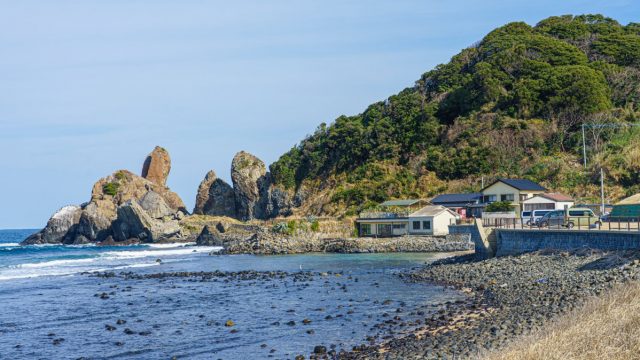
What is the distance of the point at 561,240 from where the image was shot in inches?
1475

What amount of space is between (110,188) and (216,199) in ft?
59.2

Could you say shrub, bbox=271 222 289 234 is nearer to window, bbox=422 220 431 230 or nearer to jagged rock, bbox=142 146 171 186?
window, bbox=422 220 431 230

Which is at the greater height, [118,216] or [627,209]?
[118,216]

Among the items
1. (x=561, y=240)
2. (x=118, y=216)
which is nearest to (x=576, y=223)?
(x=561, y=240)

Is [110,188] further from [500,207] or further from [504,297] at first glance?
[504,297]

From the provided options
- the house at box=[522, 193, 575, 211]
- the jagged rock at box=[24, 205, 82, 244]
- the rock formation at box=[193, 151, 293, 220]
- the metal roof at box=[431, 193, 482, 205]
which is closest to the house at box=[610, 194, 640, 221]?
the house at box=[522, 193, 575, 211]

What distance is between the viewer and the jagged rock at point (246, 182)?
111 metres

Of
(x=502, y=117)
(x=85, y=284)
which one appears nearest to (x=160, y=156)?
(x=502, y=117)

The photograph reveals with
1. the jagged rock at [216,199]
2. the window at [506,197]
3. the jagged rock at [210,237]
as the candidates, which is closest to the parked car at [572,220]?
the window at [506,197]

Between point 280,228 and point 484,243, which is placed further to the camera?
point 280,228

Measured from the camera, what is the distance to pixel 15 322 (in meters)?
30.7

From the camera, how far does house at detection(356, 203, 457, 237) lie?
66875 millimetres

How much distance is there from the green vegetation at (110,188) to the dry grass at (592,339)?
10828cm

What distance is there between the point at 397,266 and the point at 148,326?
2389 cm
